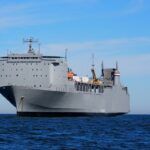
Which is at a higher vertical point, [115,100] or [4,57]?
[4,57]

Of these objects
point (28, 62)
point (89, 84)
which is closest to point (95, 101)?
point (89, 84)

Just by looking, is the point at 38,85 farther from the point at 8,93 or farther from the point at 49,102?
the point at 8,93

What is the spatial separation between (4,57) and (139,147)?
5516 cm

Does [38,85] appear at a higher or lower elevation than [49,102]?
higher

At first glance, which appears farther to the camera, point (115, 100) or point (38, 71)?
point (115, 100)

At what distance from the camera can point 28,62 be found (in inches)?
3605

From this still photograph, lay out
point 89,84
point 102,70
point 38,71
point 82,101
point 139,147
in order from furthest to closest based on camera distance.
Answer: point 102,70 → point 89,84 → point 82,101 → point 38,71 → point 139,147

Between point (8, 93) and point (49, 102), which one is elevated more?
point (8, 93)

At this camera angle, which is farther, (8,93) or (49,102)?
(49,102)

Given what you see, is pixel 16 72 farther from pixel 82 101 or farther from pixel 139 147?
pixel 139 147

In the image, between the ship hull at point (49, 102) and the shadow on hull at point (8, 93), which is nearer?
the ship hull at point (49, 102)

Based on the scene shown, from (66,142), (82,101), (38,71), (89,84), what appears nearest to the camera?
(66,142)

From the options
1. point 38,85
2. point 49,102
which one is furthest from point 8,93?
point 49,102

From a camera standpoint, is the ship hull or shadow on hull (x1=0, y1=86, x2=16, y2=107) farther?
shadow on hull (x1=0, y1=86, x2=16, y2=107)
